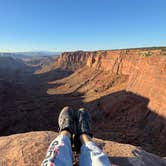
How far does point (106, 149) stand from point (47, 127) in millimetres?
14581

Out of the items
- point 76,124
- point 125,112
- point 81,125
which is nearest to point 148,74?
point 125,112

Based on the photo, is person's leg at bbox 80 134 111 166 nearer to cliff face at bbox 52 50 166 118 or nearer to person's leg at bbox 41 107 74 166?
person's leg at bbox 41 107 74 166

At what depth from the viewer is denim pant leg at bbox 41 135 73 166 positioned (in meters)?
2.37

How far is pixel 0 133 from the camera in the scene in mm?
17016

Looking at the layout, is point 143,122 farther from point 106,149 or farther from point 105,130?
point 106,149

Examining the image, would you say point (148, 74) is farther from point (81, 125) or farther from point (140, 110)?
point (81, 125)

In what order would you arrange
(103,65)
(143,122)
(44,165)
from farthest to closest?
(103,65), (143,122), (44,165)

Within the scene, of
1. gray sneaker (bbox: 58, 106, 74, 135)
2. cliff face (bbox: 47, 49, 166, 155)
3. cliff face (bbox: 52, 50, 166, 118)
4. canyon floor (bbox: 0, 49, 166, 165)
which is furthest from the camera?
cliff face (bbox: 52, 50, 166, 118)

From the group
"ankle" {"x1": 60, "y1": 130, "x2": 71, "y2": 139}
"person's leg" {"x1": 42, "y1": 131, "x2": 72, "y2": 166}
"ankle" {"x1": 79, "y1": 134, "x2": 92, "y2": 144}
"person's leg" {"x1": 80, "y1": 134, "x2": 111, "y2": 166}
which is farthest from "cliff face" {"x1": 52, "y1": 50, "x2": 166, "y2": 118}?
"person's leg" {"x1": 42, "y1": 131, "x2": 72, "y2": 166}

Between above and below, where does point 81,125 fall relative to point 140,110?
above

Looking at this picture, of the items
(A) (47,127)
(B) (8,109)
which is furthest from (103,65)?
(A) (47,127)

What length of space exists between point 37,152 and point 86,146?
1.08 metres

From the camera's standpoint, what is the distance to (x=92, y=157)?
249 cm

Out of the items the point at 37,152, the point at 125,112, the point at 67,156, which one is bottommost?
the point at 125,112
